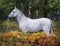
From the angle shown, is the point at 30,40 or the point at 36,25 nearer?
the point at 30,40

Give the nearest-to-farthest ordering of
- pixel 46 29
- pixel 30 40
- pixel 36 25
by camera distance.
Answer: pixel 30 40 < pixel 36 25 < pixel 46 29

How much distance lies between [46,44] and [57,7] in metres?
6.35

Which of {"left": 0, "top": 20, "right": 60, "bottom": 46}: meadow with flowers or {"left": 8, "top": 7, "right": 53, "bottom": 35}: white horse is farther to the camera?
{"left": 8, "top": 7, "right": 53, "bottom": 35}: white horse

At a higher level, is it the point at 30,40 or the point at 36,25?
the point at 36,25

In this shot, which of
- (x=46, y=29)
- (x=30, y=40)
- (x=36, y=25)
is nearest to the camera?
(x=30, y=40)

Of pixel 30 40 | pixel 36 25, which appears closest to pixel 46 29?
pixel 36 25

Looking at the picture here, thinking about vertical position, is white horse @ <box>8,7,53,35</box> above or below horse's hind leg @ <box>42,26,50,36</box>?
above

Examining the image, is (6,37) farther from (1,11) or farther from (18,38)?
(1,11)

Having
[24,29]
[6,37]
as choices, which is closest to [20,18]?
[24,29]

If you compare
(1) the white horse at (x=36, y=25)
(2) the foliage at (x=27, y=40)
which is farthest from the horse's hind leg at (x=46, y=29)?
(2) the foliage at (x=27, y=40)

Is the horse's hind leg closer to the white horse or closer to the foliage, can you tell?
the white horse

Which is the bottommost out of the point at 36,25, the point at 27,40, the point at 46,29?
the point at 27,40

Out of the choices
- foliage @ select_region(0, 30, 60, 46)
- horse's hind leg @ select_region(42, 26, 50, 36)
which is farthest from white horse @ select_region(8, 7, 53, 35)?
foliage @ select_region(0, 30, 60, 46)

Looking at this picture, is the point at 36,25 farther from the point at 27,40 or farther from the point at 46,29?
the point at 27,40
